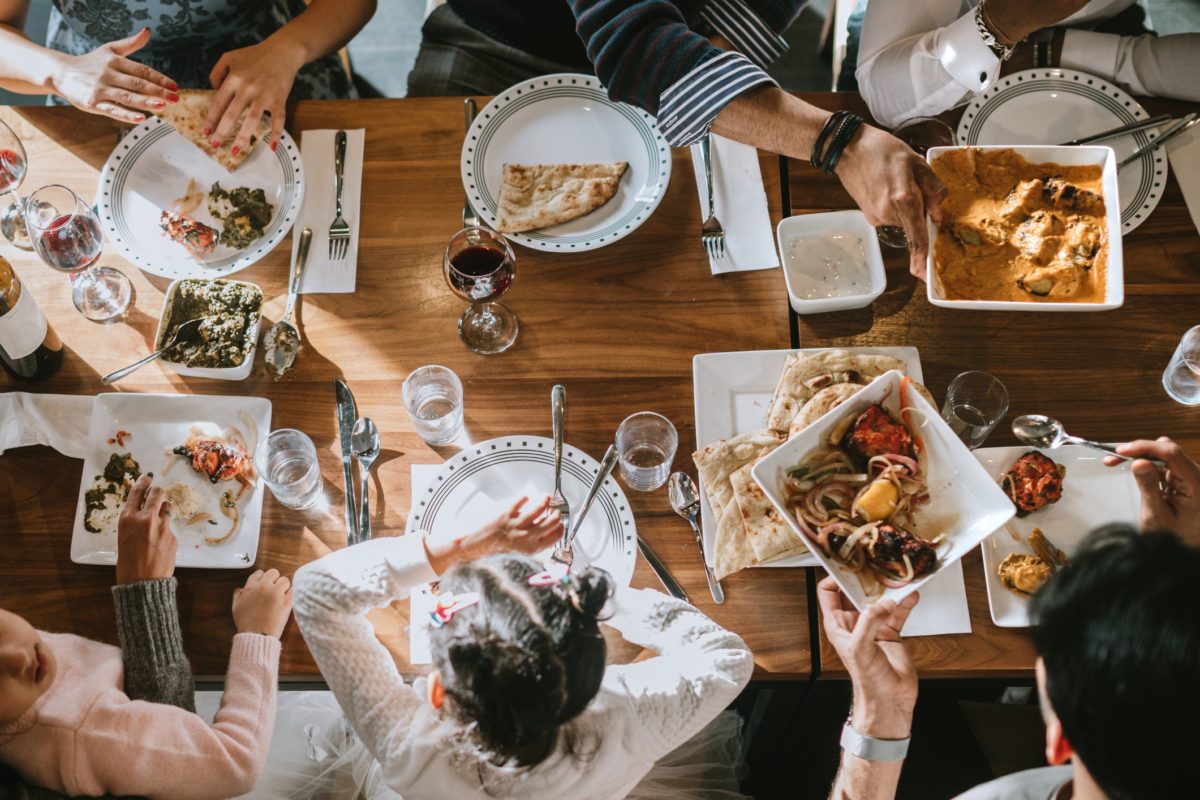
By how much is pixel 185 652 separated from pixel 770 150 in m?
1.63

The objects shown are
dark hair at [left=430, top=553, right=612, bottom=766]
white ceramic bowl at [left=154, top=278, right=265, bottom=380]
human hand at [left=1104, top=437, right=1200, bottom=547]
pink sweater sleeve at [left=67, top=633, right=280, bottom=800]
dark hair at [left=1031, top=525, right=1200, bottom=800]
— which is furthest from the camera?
white ceramic bowl at [left=154, top=278, right=265, bottom=380]

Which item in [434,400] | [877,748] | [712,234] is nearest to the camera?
[877,748]

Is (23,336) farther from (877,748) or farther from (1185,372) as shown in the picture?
(1185,372)

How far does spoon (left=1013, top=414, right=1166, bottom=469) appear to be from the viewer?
1.63m

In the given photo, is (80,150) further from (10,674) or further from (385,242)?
(10,674)

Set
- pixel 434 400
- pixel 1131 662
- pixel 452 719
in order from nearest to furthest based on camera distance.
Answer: pixel 1131 662
pixel 452 719
pixel 434 400

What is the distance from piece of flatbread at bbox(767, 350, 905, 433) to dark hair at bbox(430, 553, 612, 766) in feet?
1.83

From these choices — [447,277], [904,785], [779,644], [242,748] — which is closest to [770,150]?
[447,277]

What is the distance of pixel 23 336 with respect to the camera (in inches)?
65.6

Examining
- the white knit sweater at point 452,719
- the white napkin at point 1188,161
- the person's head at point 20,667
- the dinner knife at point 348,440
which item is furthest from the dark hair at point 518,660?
the white napkin at point 1188,161

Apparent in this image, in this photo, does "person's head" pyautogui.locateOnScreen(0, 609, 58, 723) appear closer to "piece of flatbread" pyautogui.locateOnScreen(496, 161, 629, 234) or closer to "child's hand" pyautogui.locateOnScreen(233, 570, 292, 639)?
"child's hand" pyautogui.locateOnScreen(233, 570, 292, 639)

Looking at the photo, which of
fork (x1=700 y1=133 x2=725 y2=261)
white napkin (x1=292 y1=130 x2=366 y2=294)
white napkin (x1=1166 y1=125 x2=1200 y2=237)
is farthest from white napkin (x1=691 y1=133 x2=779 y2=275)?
white napkin (x1=1166 y1=125 x2=1200 y2=237)

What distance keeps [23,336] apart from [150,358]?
231 millimetres

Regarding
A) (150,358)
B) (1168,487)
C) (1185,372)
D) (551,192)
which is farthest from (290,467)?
(1185,372)
